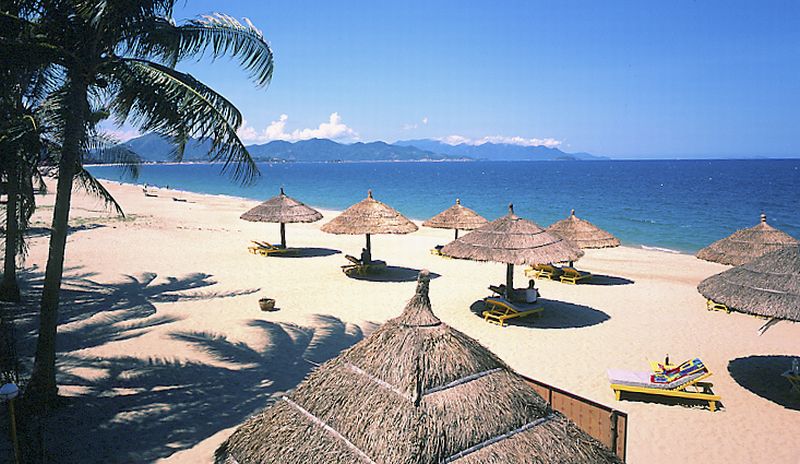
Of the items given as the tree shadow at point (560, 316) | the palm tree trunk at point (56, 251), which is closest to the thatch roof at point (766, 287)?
the tree shadow at point (560, 316)

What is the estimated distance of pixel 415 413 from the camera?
10.5ft

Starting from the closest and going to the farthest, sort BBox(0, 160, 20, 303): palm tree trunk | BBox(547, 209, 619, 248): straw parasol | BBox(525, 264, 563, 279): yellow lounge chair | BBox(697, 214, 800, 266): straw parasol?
BBox(0, 160, 20, 303): palm tree trunk → BBox(697, 214, 800, 266): straw parasol → BBox(547, 209, 619, 248): straw parasol → BBox(525, 264, 563, 279): yellow lounge chair

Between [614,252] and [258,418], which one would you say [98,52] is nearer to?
[258,418]

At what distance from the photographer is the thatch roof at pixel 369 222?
14.8 metres

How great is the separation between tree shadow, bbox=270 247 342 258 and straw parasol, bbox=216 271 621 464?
47.1ft

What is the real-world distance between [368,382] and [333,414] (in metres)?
0.31

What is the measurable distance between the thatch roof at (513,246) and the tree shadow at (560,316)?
1.32m

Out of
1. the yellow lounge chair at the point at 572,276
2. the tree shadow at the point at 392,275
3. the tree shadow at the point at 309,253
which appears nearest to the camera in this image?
the tree shadow at the point at 392,275

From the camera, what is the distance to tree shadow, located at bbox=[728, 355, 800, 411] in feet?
25.4

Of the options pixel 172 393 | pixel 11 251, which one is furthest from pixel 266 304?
pixel 11 251

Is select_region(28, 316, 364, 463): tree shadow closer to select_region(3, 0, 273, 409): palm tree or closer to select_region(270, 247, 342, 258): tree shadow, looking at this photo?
select_region(3, 0, 273, 409): palm tree

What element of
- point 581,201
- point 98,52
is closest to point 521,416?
point 98,52

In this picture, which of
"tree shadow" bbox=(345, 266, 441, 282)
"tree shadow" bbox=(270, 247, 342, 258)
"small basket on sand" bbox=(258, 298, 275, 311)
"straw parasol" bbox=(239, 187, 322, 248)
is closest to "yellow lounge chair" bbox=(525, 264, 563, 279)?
"tree shadow" bbox=(345, 266, 441, 282)

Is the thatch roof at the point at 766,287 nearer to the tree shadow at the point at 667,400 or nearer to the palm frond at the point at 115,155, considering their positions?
the tree shadow at the point at 667,400
